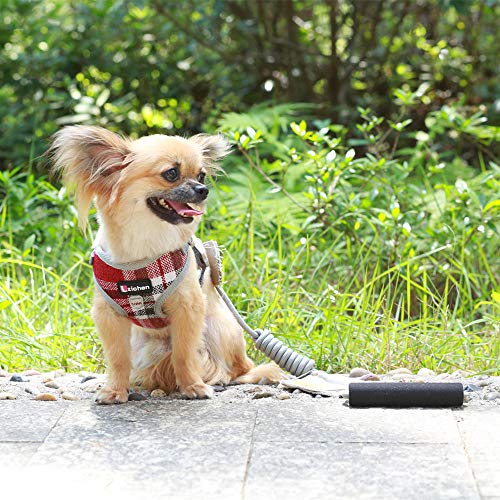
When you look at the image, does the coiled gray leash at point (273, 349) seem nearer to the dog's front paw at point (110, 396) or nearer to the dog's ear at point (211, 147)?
the dog's ear at point (211, 147)

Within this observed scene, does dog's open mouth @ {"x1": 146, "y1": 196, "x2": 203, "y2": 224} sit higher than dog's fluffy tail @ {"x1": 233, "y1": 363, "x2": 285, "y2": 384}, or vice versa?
dog's open mouth @ {"x1": 146, "y1": 196, "x2": 203, "y2": 224}

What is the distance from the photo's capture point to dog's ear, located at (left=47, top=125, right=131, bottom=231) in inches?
142

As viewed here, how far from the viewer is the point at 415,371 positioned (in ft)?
14.3

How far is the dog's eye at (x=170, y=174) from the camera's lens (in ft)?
11.6

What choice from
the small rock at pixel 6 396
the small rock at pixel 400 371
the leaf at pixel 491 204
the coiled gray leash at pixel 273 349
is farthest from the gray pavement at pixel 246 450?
the leaf at pixel 491 204

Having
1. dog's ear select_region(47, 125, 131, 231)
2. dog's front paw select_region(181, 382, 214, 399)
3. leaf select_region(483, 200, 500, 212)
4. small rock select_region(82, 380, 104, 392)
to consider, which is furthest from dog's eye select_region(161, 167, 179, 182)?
leaf select_region(483, 200, 500, 212)

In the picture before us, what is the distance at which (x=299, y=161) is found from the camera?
5.90 meters

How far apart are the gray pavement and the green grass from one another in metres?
0.81

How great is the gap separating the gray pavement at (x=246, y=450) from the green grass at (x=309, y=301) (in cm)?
81

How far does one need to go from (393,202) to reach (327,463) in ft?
9.13

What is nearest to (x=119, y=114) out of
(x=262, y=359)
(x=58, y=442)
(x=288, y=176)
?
(x=288, y=176)

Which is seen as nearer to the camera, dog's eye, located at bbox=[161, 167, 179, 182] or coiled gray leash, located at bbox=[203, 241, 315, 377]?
dog's eye, located at bbox=[161, 167, 179, 182]

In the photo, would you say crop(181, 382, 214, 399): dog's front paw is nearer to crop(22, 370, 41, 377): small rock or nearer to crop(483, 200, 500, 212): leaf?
crop(22, 370, 41, 377): small rock

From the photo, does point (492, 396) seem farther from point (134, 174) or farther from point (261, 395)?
point (134, 174)
